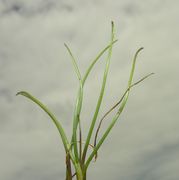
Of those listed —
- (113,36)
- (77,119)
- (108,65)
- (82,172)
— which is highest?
(113,36)

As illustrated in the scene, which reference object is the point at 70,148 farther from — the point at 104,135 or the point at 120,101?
the point at 120,101

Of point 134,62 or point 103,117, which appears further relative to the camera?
point 134,62

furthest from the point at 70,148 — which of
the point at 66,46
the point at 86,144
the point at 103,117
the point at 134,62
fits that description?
the point at 66,46

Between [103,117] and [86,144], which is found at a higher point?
[103,117]

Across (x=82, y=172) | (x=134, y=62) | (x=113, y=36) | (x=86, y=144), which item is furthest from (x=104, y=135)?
(x=113, y=36)

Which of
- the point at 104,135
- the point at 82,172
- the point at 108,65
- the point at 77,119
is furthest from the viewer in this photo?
the point at 108,65

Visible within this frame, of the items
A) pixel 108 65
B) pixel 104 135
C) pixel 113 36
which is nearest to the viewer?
pixel 104 135

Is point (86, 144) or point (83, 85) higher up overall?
point (83, 85)

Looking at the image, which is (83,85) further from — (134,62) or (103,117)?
(134,62)

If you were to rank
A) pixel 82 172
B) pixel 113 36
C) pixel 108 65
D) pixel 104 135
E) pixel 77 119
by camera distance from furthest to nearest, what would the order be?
pixel 113 36 → pixel 108 65 → pixel 77 119 → pixel 104 135 → pixel 82 172
